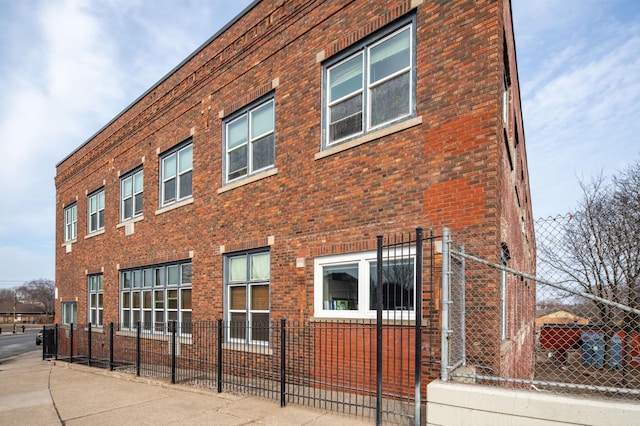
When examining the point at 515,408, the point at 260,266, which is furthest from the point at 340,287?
the point at 515,408

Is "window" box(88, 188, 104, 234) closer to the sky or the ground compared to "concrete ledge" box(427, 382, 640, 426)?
closer to the sky

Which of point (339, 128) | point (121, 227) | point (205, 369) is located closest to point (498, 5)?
point (339, 128)

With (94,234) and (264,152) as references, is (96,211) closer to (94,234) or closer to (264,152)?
(94,234)

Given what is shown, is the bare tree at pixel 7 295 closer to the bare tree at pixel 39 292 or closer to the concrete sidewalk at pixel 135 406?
the bare tree at pixel 39 292

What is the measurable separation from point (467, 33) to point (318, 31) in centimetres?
341

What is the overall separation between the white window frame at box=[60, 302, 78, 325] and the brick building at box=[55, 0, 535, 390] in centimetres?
655

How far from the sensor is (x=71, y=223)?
21531 millimetres

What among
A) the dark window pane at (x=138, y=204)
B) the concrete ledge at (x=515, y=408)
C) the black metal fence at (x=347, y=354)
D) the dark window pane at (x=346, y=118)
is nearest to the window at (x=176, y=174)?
the dark window pane at (x=138, y=204)

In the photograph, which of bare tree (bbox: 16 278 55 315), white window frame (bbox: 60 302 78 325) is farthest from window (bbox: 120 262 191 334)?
bare tree (bbox: 16 278 55 315)

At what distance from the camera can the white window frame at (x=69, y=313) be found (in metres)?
20.3

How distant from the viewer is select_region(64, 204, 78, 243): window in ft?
68.4

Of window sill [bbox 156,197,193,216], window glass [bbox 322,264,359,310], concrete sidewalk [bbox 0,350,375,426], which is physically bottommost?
concrete sidewalk [bbox 0,350,375,426]

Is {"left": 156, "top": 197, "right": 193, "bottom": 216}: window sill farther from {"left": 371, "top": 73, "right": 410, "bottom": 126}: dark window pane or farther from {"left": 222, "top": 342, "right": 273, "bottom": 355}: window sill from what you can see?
{"left": 371, "top": 73, "right": 410, "bottom": 126}: dark window pane

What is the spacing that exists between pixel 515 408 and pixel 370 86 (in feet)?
19.2
